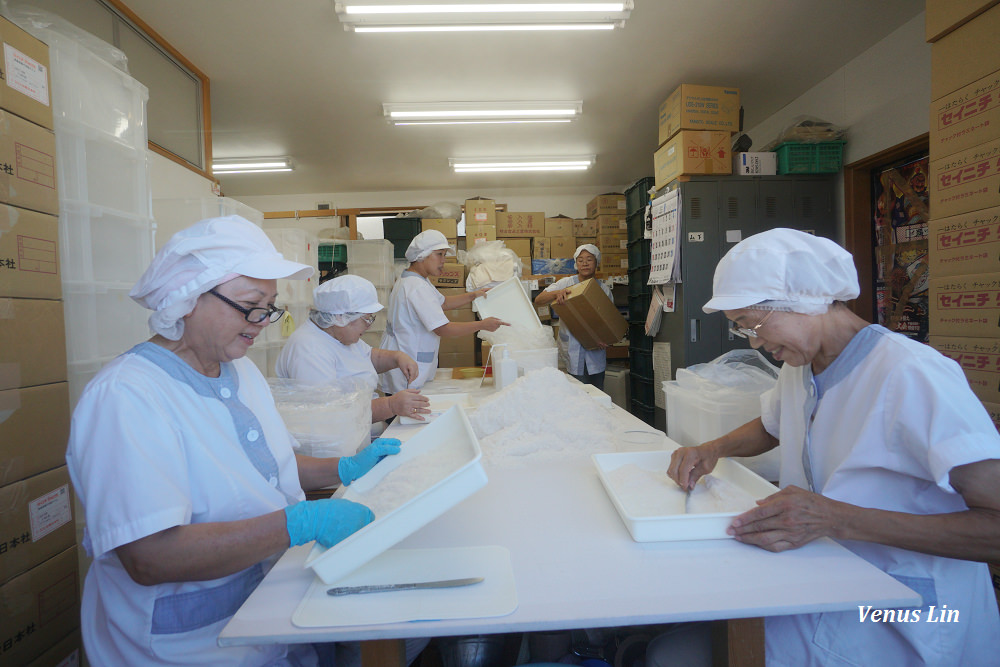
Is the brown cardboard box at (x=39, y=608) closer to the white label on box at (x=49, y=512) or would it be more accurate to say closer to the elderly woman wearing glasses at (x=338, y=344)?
the white label on box at (x=49, y=512)

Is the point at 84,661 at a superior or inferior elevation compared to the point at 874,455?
inferior

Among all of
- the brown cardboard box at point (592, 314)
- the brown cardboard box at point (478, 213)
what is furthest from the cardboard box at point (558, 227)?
the brown cardboard box at point (592, 314)

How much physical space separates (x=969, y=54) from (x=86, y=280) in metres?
3.48

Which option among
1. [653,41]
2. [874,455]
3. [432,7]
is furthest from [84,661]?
[653,41]

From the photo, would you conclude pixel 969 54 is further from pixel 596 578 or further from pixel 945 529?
pixel 596 578

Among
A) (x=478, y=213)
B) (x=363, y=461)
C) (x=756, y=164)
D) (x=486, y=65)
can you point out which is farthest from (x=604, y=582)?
(x=478, y=213)

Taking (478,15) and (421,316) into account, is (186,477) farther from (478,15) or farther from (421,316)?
(478,15)

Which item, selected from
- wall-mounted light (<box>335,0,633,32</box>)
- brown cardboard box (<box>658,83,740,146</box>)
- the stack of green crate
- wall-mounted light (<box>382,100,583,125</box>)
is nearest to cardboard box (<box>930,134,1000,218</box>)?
wall-mounted light (<box>335,0,633,32</box>)

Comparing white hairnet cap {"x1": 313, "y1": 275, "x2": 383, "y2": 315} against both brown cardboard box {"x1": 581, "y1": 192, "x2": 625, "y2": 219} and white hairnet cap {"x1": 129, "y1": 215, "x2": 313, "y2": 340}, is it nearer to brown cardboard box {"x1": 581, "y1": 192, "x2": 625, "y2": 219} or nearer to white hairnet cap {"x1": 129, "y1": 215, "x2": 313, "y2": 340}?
white hairnet cap {"x1": 129, "y1": 215, "x2": 313, "y2": 340}

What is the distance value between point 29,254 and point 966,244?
3302mm

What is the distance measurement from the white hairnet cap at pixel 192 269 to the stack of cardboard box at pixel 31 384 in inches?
34.6

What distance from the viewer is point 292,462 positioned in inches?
50.9

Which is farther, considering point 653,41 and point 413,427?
point 653,41

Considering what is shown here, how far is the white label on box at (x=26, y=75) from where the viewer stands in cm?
153
